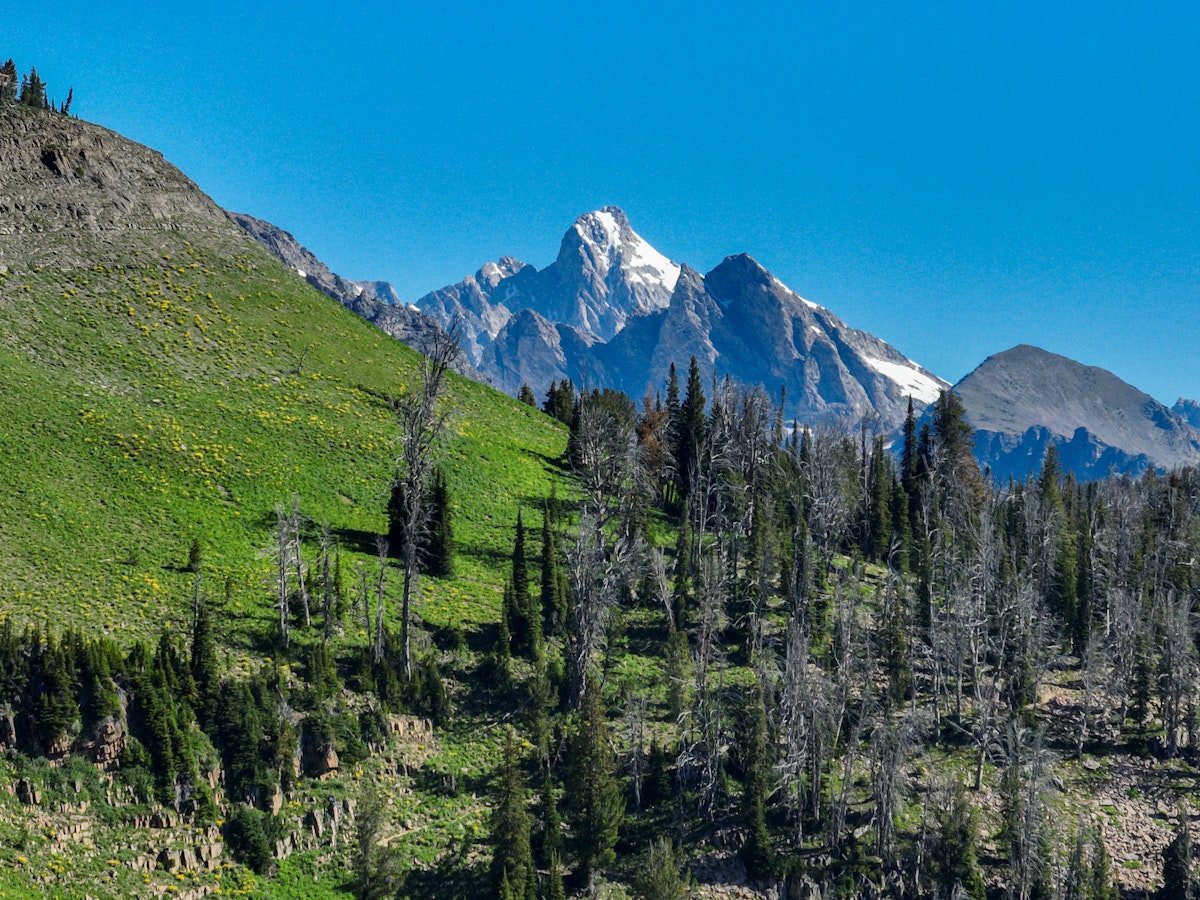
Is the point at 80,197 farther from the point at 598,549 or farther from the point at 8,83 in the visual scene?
the point at 598,549

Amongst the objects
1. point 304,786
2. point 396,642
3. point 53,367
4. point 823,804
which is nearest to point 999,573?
point 823,804

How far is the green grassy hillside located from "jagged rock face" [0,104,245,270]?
93.4 inches

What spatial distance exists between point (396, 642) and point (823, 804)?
23.3 m

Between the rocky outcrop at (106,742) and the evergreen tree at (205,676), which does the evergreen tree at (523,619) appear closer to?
the evergreen tree at (205,676)

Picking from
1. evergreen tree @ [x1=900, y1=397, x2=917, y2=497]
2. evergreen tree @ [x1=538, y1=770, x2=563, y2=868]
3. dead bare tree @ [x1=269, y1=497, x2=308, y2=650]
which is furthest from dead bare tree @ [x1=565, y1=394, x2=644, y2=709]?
evergreen tree @ [x1=900, y1=397, x2=917, y2=497]

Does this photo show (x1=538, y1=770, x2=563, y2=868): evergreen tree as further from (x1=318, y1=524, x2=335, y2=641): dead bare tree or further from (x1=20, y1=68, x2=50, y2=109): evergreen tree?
(x1=20, y1=68, x2=50, y2=109): evergreen tree

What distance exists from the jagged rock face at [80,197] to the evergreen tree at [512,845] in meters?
58.6

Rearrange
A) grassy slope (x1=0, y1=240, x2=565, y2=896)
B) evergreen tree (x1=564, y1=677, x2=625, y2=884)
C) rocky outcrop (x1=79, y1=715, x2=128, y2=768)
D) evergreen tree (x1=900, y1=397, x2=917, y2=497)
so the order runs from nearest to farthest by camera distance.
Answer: rocky outcrop (x1=79, y1=715, x2=128, y2=768) < evergreen tree (x1=564, y1=677, x2=625, y2=884) < grassy slope (x1=0, y1=240, x2=565, y2=896) < evergreen tree (x1=900, y1=397, x2=917, y2=497)

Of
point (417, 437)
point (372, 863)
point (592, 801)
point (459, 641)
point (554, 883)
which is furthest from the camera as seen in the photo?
point (459, 641)

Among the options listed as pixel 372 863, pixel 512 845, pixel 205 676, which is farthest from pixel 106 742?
pixel 512 845

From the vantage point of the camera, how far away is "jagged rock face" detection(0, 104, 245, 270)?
221ft

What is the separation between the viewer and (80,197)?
72.0 m

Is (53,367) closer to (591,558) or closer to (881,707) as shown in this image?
(591,558)

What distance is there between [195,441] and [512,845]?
116 ft
